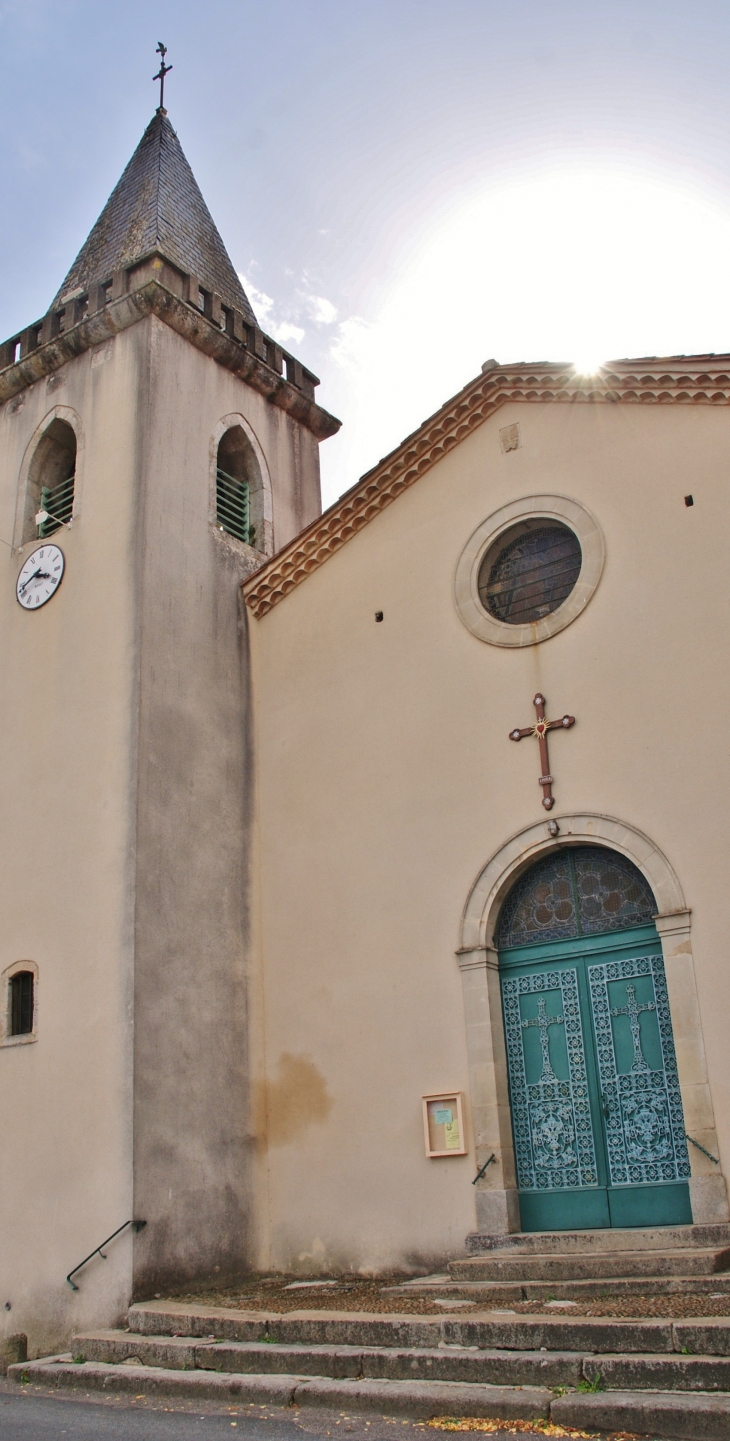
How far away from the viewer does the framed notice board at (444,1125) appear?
9289 mm

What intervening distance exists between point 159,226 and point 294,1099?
1014cm

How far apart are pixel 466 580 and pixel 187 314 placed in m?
4.50

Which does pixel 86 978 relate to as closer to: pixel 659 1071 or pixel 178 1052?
pixel 178 1052

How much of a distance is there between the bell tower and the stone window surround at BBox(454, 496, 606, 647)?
2.76 m

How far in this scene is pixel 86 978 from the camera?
10047 millimetres

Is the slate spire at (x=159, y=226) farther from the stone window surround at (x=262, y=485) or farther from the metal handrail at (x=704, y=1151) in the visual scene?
the metal handrail at (x=704, y=1151)

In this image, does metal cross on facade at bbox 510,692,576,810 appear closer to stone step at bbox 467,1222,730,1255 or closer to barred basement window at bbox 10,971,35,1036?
stone step at bbox 467,1222,730,1255

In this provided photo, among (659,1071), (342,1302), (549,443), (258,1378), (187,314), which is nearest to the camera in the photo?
(258,1378)

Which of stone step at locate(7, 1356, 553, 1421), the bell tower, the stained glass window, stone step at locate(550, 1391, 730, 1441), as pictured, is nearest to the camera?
stone step at locate(550, 1391, 730, 1441)

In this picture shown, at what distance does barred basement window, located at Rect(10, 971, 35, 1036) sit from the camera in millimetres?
10586

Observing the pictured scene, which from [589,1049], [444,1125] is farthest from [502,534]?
[444,1125]

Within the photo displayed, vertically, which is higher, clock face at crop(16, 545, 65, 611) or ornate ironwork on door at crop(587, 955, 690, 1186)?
clock face at crop(16, 545, 65, 611)

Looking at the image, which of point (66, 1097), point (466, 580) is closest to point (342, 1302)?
point (66, 1097)

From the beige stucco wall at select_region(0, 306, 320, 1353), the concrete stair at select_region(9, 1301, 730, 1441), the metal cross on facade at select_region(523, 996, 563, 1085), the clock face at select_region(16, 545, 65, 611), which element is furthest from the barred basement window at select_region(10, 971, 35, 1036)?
the metal cross on facade at select_region(523, 996, 563, 1085)
